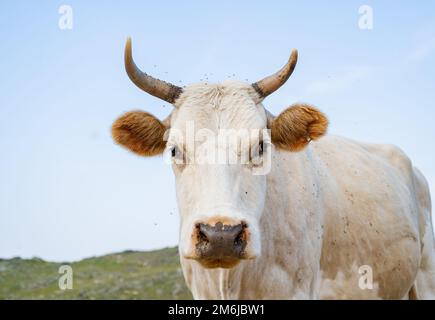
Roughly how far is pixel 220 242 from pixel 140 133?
200cm

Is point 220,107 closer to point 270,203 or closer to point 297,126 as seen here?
point 297,126

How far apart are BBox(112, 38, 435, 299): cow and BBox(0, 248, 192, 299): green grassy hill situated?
81.1ft

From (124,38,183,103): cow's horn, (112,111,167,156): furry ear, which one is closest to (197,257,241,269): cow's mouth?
(112,111,167,156): furry ear

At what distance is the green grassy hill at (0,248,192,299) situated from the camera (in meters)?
37.1

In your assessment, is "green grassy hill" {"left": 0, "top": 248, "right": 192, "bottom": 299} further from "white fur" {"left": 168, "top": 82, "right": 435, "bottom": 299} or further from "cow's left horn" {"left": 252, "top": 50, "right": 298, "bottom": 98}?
"cow's left horn" {"left": 252, "top": 50, "right": 298, "bottom": 98}

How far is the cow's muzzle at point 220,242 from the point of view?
5047mm

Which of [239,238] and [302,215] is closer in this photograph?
[239,238]

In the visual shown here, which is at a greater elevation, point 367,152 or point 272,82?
point 272,82

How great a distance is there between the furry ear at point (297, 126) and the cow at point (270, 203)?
0.03 ft

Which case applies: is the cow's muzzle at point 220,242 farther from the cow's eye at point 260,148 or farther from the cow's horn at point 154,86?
the cow's horn at point 154,86

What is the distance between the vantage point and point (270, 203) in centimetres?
667

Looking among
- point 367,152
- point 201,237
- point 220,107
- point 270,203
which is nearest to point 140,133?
point 220,107

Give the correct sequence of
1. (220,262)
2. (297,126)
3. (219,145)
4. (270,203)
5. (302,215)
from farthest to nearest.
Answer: (302,215)
(270,203)
(297,126)
(219,145)
(220,262)

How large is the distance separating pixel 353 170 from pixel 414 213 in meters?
1.54
